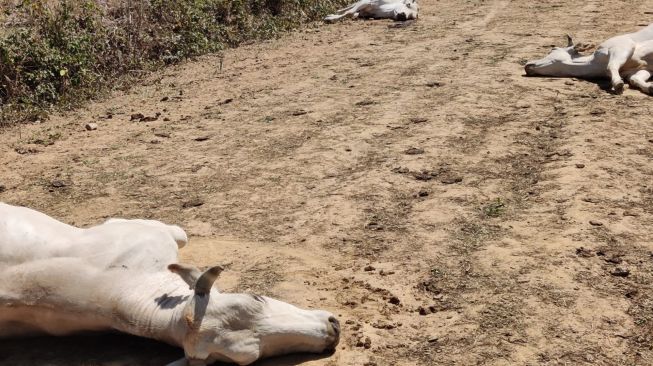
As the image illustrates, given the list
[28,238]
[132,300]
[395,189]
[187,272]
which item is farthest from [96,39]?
[187,272]

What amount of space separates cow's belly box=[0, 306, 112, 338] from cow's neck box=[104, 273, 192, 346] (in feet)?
0.42

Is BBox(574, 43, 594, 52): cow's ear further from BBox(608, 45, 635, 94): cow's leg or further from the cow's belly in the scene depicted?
the cow's belly

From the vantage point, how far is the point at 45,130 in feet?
26.6

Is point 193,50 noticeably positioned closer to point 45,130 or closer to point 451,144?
point 45,130

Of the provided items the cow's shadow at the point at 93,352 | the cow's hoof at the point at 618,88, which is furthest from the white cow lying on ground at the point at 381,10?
the cow's shadow at the point at 93,352

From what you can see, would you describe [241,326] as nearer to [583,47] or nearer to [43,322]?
[43,322]

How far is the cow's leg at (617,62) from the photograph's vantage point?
320 inches

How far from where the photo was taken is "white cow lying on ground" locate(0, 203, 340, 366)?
3.69m

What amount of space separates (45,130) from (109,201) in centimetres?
212

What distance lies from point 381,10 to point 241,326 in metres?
9.20

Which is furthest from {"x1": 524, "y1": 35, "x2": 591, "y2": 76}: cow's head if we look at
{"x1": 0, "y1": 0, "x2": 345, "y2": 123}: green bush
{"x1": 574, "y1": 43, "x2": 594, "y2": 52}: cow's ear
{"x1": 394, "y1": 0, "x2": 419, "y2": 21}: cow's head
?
{"x1": 0, "y1": 0, "x2": 345, "y2": 123}: green bush

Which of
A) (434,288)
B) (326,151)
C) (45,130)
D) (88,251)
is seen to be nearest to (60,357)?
(88,251)

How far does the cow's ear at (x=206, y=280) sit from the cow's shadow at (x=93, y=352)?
1.69 ft

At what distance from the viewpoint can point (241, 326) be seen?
147 inches
